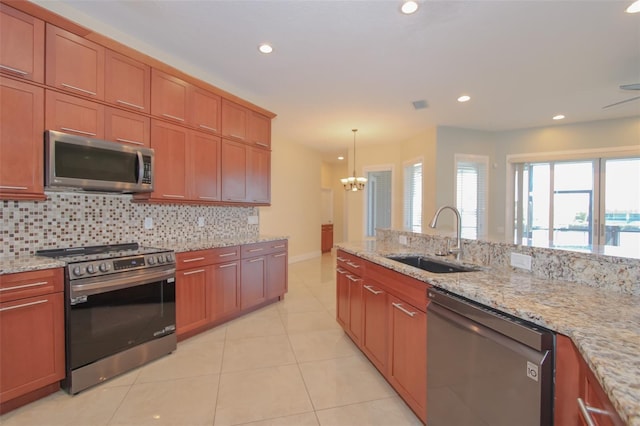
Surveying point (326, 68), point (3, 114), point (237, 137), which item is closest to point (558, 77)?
point (326, 68)

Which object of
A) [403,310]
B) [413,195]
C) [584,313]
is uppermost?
[413,195]

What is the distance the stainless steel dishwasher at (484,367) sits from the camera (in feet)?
3.39

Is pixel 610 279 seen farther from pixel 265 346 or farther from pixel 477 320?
pixel 265 346

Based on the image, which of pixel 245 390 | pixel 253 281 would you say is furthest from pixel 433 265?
pixel 253 281

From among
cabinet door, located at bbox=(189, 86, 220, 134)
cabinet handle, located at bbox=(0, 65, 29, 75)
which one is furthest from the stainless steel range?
cabinet door, located at bbox=(189, 86, 220, 134)

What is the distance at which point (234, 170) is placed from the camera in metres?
3.63

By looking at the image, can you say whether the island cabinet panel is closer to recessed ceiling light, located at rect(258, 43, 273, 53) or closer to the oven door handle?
the oven door handle

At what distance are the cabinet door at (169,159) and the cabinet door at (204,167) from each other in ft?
0.31

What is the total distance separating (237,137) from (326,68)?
4.54 feet

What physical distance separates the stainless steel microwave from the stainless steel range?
1.83 feet

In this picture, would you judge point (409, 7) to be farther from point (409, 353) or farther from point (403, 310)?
point (409, 353)

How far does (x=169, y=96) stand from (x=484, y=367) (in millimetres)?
3365

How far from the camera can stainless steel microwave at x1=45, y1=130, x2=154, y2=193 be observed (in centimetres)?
211

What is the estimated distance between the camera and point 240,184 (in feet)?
12.3
